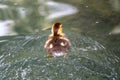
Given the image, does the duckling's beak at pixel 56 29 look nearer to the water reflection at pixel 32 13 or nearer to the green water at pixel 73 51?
the green water at pixel 73 51

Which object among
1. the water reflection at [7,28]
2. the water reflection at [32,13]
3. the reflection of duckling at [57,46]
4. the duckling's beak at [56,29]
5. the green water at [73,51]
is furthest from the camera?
the water reflection at [32,13]

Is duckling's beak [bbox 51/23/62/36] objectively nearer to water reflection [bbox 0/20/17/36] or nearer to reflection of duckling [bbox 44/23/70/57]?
reflection of duckling [bbox 44/23/70/57]

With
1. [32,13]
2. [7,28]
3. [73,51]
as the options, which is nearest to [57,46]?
[73,51]

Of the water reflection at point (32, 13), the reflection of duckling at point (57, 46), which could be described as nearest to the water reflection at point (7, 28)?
the water reflection at point (32, 13)

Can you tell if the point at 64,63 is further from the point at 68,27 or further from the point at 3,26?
the point at 3,26

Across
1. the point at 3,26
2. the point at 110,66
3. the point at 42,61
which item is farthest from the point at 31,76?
the point at 3,26

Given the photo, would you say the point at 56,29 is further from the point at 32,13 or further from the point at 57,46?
the point at 32,13

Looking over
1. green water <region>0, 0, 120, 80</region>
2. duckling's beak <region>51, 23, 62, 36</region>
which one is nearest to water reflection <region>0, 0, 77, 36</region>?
green water <region>0, 0, 120, 80</region>

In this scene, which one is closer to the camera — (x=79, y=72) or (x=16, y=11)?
(x=79, y=72)
